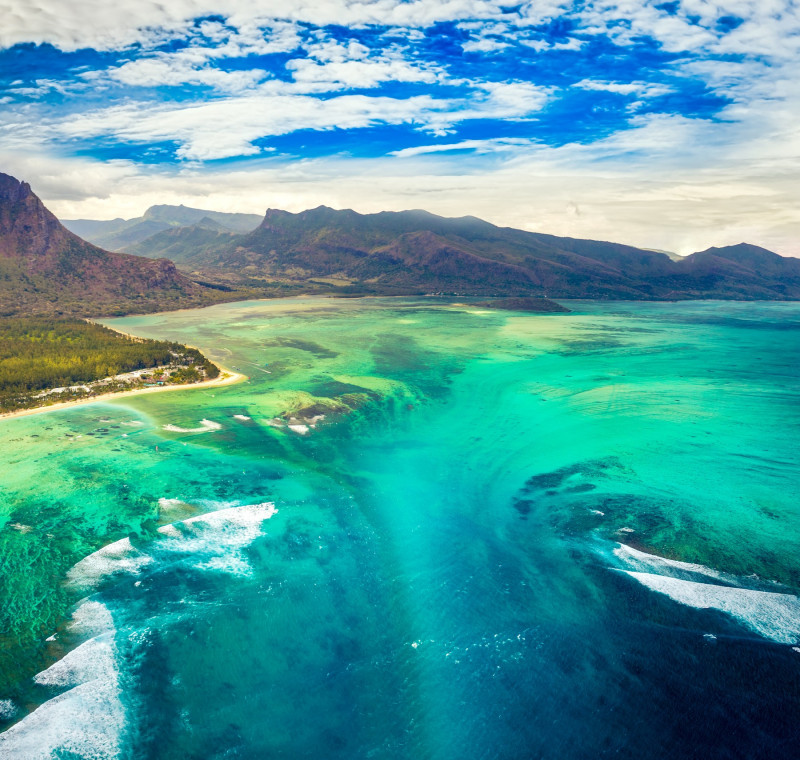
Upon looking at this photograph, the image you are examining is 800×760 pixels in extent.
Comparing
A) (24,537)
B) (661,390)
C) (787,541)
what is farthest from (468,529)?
(661,390)

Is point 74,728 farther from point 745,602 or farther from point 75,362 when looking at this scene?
point 75,362

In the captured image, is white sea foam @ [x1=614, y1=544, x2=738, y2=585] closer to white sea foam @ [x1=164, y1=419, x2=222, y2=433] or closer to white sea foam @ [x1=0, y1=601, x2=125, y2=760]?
white sea foam @ [x1=0, y1=601, x2=125, y2=760]

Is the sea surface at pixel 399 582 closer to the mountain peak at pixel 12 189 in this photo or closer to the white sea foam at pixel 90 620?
the white sea foam at pixel 90 620

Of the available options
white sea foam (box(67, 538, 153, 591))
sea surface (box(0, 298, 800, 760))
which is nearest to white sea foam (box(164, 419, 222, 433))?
sea surface (box(0, 298, 800, 760))

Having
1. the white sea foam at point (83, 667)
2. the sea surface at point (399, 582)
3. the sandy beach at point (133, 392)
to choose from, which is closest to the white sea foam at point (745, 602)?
the sea surface at point (399, 582)

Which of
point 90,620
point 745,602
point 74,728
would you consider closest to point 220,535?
point 90,620

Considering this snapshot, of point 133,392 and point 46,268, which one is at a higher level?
point 46,268
